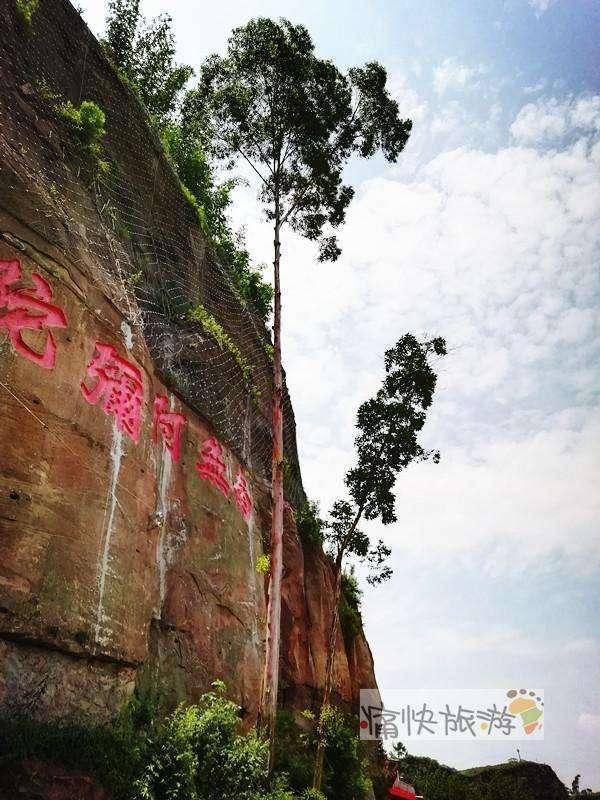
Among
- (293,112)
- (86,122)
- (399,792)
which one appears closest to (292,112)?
(293,112)

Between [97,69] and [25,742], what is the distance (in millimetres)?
10319

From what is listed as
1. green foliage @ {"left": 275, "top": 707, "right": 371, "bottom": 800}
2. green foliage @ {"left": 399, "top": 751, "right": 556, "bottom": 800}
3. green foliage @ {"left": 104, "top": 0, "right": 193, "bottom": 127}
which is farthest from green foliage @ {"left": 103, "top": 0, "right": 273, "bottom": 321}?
green foliage @ {"left": 399, "top": 751, "right": 556, "bottom": 800}

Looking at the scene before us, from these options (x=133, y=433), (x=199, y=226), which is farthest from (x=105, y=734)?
(x=199, y=226)

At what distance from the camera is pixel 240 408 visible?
35.5ft

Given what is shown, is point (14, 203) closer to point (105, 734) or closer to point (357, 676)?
point (105, 734)

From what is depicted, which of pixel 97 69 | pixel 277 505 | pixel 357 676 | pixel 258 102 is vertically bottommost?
pixel 357 676

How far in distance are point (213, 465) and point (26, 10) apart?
24.5ft

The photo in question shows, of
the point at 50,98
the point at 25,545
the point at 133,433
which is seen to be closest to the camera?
the point at 25,545

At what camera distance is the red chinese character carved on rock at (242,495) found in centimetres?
968

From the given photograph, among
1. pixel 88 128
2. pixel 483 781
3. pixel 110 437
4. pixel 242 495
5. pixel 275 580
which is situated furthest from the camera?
pixel 483 781

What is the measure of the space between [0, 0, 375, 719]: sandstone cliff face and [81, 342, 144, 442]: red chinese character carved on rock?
0.08 feet

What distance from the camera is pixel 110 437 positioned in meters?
6.36

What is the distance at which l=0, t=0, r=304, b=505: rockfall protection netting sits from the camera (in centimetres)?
673

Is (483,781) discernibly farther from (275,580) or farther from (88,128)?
(88,128)
